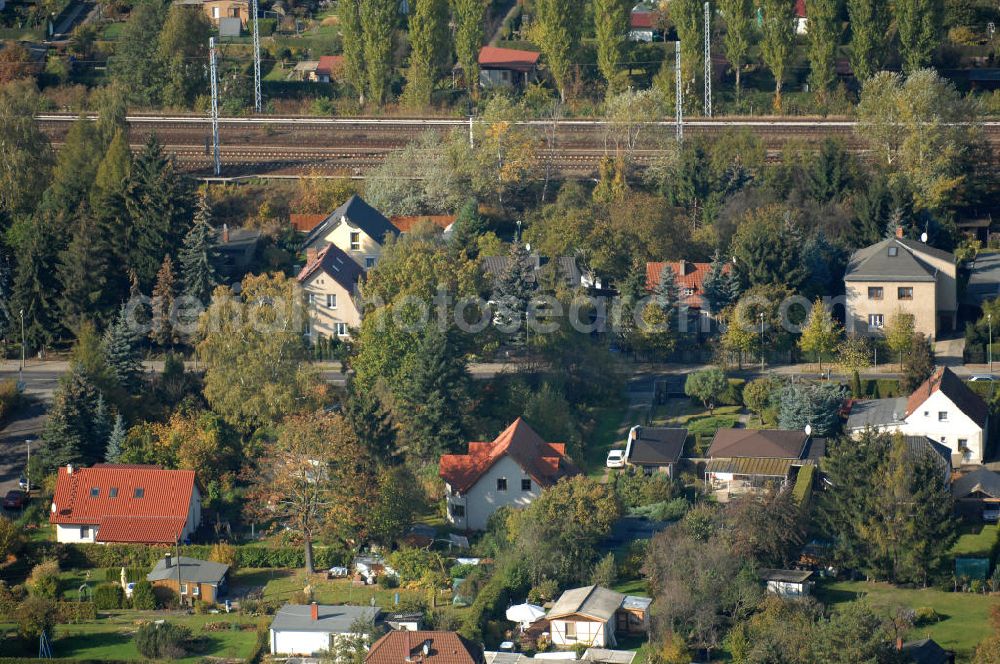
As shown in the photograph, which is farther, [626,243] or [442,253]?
[626,243]

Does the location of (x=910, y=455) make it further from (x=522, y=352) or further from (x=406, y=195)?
(x=406, y=195)

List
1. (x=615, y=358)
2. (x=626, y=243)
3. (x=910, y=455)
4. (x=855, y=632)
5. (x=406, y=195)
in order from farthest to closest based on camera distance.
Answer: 1. (x=406, y=195)
2. (x=626, y=243)
3. (x=615, y=358)
4. (x=910, y=455)
5. (x=855, y=632)

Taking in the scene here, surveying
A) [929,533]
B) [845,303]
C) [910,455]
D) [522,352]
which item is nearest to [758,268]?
[845,303]

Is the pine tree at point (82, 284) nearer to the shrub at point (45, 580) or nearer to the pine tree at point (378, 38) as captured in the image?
the shrub at point (45, 580)

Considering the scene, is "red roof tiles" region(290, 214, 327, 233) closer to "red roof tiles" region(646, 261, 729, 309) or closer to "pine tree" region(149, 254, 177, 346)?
"pine tree" region(149, 254, 177, 346)

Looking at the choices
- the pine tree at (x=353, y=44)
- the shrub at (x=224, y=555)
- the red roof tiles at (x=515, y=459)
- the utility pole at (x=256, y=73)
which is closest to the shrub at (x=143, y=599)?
the shrub at (x=224, y=555)

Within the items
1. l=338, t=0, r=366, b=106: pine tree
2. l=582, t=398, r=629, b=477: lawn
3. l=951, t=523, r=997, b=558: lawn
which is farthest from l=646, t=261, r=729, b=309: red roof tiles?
l=338, t=0, r=366, b=106: pine tree

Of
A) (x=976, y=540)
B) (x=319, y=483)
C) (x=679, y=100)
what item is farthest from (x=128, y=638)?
(x=679, y=100)
